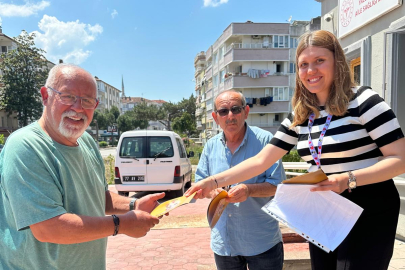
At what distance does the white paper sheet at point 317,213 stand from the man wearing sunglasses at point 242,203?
451 millimetres

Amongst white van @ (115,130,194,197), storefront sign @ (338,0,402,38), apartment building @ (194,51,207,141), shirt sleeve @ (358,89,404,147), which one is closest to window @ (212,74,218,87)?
apartment building @ (194,51,207,141)

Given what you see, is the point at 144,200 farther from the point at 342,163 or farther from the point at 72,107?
the point at 342,163

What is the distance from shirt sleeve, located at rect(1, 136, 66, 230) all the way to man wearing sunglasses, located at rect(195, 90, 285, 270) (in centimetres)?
103

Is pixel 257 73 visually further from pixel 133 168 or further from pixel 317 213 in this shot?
pixel 317 213

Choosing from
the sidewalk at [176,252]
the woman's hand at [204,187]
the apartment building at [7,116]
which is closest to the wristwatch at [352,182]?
the woman's hand at [204,187]

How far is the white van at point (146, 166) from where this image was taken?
933 cm

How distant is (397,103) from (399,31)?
974 mm

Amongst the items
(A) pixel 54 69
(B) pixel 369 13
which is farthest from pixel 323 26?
(A) pixel 54 69

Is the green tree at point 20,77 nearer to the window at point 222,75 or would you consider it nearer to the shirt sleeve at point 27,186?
the window at point 222,75

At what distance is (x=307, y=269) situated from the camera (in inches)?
139

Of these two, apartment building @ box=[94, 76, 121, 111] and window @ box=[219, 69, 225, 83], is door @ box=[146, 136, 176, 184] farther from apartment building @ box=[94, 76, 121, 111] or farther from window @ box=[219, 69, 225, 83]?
apartment building @ box=[94, 76, 121, 111]

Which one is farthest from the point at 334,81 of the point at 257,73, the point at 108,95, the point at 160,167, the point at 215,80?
the point at 108,95

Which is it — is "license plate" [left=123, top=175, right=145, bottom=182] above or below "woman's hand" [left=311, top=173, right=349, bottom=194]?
below

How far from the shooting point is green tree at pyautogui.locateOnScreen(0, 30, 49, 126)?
1692 inches
